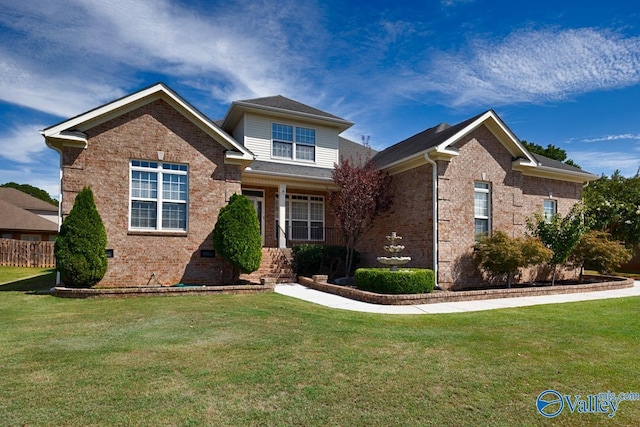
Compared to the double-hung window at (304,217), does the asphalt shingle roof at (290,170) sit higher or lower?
higher

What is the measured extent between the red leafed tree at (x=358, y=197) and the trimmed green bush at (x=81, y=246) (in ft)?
25.7

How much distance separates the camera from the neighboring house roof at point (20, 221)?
1088 inches

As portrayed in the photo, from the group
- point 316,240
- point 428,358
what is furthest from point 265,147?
point 428,358

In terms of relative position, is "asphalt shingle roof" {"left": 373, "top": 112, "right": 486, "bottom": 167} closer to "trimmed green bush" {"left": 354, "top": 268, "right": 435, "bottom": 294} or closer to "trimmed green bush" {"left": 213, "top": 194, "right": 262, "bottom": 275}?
"trimmed green bush" {"left": 354, "top": 268, "right": 435, "bottom": 294}

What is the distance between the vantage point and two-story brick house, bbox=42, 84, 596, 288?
11742 millimetres

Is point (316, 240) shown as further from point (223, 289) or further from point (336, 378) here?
point (336, 378)

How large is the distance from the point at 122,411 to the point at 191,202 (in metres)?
9.70

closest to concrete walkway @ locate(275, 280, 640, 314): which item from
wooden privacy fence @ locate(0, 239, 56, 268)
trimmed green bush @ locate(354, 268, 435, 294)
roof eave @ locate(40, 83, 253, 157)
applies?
trimmed green bush @ locate(354, 268, 435, 294)

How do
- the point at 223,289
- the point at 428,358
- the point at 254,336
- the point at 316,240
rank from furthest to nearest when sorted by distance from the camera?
1. the point at 316,240
2. the point at 223,289
3. the point at 254,336
4. the point at 428,358

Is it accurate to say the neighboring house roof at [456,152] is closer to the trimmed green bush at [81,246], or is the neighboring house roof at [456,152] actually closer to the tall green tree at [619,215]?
the tall green tree at [619,215]

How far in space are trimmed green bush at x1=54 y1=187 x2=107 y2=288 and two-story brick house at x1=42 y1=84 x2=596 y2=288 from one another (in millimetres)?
808

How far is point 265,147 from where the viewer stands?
54.0 ft

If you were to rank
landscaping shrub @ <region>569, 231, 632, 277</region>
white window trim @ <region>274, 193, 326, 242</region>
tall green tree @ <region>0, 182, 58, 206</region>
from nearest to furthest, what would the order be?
landscaping shrub @ <region>569, 231, 632, 277</region> → white window trim @ <region>274, 193, 326, 242</region> → tall green tree @ <region>0, 182, 58, 206</region>

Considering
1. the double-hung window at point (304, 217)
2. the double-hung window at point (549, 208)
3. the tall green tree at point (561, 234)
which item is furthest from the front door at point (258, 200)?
the double-hung window at point (549, 208)
